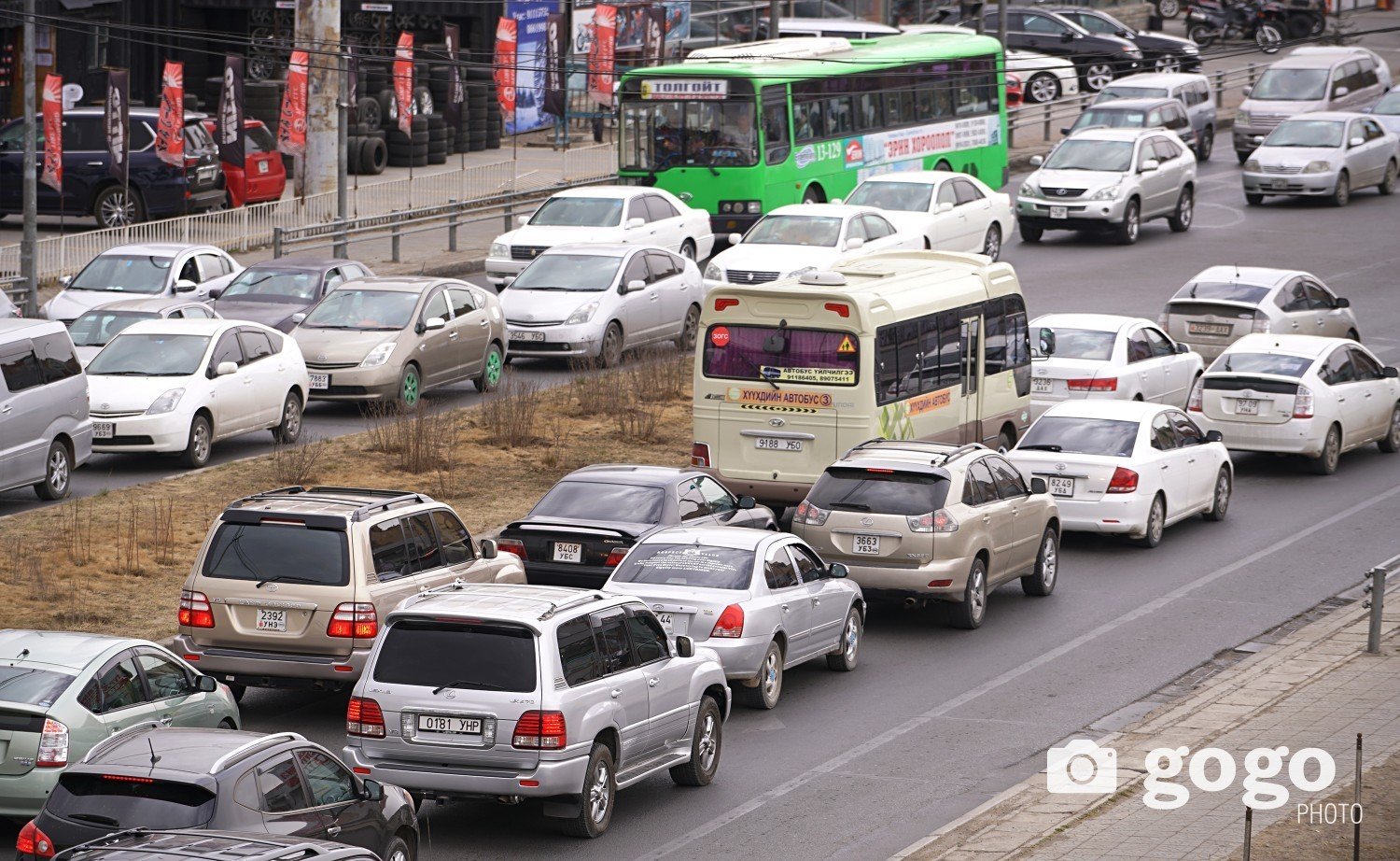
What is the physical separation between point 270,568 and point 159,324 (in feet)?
32.1

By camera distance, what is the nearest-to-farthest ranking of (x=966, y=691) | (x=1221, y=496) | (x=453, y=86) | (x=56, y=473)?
(x=966, y=691), (x=56, y=473), (x=1221, y=496), (x=453, y=86)

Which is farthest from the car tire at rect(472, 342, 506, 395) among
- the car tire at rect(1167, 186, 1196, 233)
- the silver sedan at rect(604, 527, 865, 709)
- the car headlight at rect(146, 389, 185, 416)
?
the car tire at rect(1167, 186, 1196, 233)

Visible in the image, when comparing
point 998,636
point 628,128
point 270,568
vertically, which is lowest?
point 998,636

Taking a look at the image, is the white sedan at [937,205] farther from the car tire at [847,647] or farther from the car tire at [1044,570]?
the car tire at [847,647]

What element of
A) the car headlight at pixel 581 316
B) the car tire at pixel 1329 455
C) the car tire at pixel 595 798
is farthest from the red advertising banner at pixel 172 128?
the car tire at pixel 595 798

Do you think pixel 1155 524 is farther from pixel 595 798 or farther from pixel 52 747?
pixel 52 747

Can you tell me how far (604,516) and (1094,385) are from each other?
385 inches

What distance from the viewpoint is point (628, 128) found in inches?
1473

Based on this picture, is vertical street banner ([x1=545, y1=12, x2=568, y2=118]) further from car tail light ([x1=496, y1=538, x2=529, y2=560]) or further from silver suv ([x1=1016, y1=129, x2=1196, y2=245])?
car tail light ([x1=496, y1=538, x2=529, y2=560])

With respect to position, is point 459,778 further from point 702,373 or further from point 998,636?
point 702,373

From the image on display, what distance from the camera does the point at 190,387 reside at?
2300 cm

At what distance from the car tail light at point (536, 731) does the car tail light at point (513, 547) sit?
557 cm

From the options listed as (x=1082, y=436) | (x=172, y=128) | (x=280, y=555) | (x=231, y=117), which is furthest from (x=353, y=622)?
(x=231, y=117)

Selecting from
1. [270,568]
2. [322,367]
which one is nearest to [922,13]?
[322,367]
